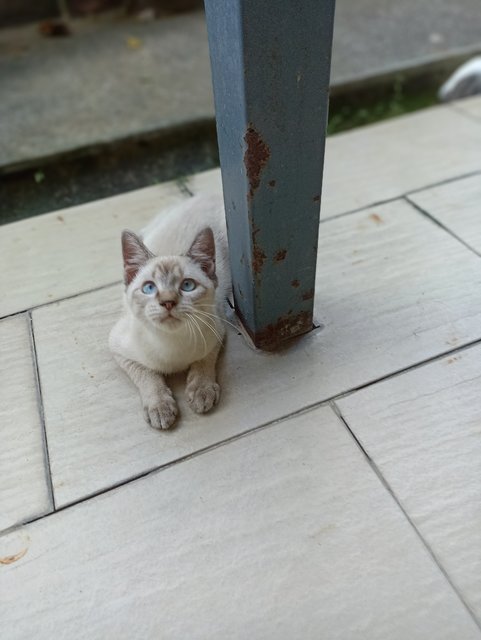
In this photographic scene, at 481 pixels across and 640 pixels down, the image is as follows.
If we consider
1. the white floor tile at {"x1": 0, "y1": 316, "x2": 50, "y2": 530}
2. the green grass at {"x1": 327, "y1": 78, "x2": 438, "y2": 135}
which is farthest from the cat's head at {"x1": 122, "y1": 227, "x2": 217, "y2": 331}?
the green grass at {"x1": 327, "y1": 78, "x2": 438, "y2": 135}

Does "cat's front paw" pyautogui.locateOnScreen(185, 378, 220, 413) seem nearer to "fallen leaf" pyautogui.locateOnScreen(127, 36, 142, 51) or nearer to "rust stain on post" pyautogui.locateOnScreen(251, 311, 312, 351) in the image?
"rust stain on post" pyautogui.locateOnScreen(251, 311, 312, 351)

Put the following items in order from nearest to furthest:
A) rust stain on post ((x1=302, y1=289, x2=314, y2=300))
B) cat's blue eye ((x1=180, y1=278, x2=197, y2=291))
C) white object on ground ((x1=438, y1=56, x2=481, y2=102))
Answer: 1. cat's blue eye ((x1=180, y1=278, x2=197, y2=291))
2. rust stain on post ((x1=302, y1=289, x2=314, y2=300))
3. white object on ground ((x1=438, y1=56, x2=481, y2=102))

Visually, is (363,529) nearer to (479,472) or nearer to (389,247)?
(479,472)

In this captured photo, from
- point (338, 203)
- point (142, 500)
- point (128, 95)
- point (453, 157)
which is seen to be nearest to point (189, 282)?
point (142, 500)

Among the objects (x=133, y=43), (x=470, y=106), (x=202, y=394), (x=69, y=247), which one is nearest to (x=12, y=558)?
(x=202, y=394)

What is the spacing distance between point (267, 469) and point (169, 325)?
49 cm

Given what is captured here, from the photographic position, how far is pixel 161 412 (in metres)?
1.55

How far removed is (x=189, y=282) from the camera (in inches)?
59.5

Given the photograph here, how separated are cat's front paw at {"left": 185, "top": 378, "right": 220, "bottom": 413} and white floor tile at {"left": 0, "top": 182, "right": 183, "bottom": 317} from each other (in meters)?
0.71

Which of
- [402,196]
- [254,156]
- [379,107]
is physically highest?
[254,156]

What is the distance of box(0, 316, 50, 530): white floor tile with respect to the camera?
1.41 m

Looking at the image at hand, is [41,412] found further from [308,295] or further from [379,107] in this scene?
[379,107]

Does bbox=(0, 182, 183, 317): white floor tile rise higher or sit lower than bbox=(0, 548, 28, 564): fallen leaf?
lower

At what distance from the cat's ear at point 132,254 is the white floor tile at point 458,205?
4.56 feet
